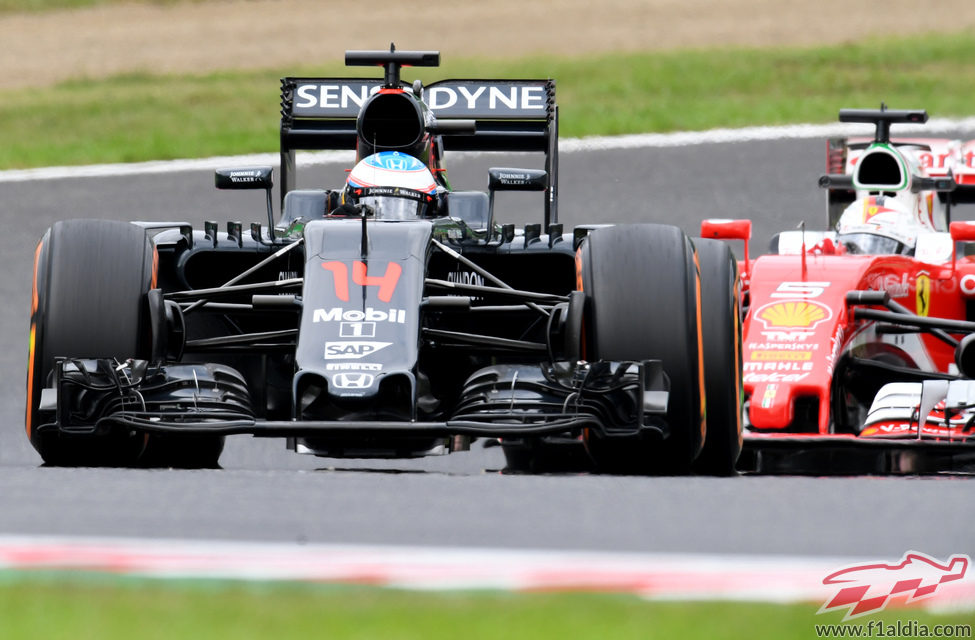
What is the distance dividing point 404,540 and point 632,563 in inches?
25.2

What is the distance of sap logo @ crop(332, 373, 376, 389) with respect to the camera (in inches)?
271

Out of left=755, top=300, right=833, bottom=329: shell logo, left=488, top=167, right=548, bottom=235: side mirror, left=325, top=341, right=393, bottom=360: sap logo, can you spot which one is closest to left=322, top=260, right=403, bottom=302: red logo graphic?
left=325, top=341, right=393, bottom=360: sap logo

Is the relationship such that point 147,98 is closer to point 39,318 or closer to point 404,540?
point 39,318

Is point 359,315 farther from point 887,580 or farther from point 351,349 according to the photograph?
point 887,580

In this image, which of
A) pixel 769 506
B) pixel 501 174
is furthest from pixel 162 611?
pixel 501 174

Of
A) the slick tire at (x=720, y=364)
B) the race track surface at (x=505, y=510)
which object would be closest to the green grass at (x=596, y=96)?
the slick tire at (x=720, y=364)

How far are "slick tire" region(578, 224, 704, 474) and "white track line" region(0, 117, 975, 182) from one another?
31.4 feet

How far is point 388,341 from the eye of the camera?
7.03m

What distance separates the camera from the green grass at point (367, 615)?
4.09 meters

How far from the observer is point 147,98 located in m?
20.5

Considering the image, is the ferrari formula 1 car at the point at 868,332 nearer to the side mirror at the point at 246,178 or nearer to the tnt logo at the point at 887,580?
the side mirror at the point at 246,178

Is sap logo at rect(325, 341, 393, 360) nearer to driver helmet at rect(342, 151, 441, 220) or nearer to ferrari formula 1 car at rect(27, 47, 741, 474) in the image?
ferrari formula 1 car at rect(27, 47, 741, 474)

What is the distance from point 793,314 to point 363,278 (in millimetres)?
3118

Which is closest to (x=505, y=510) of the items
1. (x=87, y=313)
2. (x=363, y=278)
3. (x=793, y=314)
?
(x=363, y=278)
